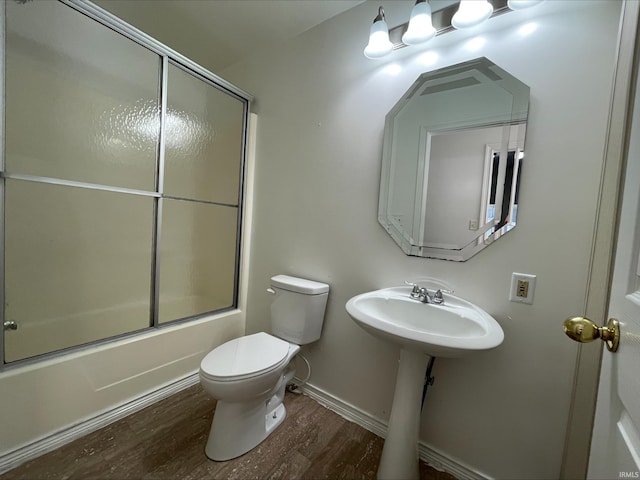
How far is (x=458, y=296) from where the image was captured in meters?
1.16

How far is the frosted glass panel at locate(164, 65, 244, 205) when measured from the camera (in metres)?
1.68

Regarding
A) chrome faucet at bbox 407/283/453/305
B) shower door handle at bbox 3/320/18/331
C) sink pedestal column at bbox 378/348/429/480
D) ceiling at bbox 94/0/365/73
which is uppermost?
ceiling at bbox 94/0/365/73

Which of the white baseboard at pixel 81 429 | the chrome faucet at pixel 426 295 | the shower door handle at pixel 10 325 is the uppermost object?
the chrome faucet at pixel 426 295

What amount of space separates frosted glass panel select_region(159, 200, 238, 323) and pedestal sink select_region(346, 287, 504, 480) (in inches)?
49.9

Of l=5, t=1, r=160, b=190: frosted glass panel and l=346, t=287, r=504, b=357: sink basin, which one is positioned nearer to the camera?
l=346, t=287, r=504, b=357: sink basin

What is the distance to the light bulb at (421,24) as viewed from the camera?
112 centimetres

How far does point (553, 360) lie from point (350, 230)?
101 cm

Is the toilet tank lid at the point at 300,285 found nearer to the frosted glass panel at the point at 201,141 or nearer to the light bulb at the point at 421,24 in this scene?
the frosted glass panel at the point at 201,141

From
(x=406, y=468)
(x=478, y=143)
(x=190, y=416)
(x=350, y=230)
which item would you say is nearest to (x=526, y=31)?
(x=478, y=143)

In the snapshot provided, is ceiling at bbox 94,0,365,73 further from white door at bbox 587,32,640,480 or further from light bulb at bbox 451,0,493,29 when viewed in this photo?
white door at bbox 587,32,640,480

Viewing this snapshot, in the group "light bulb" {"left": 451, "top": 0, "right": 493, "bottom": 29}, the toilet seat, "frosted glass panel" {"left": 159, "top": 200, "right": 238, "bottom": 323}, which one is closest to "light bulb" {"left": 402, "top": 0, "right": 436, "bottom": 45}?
"light bulb" {"left": 451, "top": 0, "right": 493, "bottom": 29}

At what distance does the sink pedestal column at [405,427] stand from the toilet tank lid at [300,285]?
59cm

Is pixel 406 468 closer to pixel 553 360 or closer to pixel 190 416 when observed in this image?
pixel 553 360

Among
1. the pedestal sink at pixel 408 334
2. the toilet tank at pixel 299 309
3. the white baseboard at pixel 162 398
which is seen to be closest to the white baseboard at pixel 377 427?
the white baseboard at pixel 162 398
